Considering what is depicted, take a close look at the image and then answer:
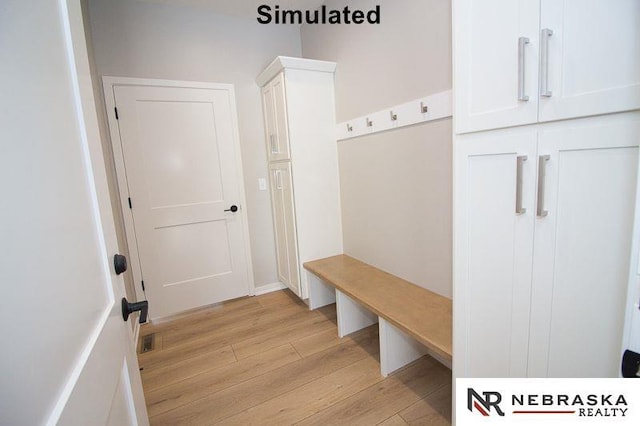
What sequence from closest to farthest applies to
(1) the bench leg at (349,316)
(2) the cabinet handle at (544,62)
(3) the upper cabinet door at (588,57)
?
1. (3) the upper cabinet door at (588,57)
2. (2) the cabinet handle at (544,62)
3. (1) the bench leg at (349,316)

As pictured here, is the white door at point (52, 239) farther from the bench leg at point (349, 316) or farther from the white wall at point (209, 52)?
the white wall at point (209, 52)

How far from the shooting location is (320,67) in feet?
8.49

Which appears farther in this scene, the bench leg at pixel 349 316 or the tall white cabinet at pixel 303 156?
the tall white cabinet at pixel 303 156

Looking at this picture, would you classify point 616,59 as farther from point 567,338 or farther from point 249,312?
point 249,312

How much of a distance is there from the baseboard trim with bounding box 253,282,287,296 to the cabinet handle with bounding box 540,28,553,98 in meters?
2.97

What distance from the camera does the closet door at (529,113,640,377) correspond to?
0.74 meters

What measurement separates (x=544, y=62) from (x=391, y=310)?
139 centimetres

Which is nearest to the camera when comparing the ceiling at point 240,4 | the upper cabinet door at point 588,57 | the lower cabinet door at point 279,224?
the upper cabinet door at point 588,57

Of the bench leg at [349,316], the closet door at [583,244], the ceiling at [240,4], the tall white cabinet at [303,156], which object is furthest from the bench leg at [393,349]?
the ceiling at [240,4]

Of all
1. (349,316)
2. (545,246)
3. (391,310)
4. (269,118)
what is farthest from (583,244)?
(269,118)

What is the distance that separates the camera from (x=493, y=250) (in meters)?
1.05

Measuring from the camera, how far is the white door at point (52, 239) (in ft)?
1.29

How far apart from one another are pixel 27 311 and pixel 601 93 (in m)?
1.23

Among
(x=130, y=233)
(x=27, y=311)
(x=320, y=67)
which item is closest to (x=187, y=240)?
(x=130, y=233)
